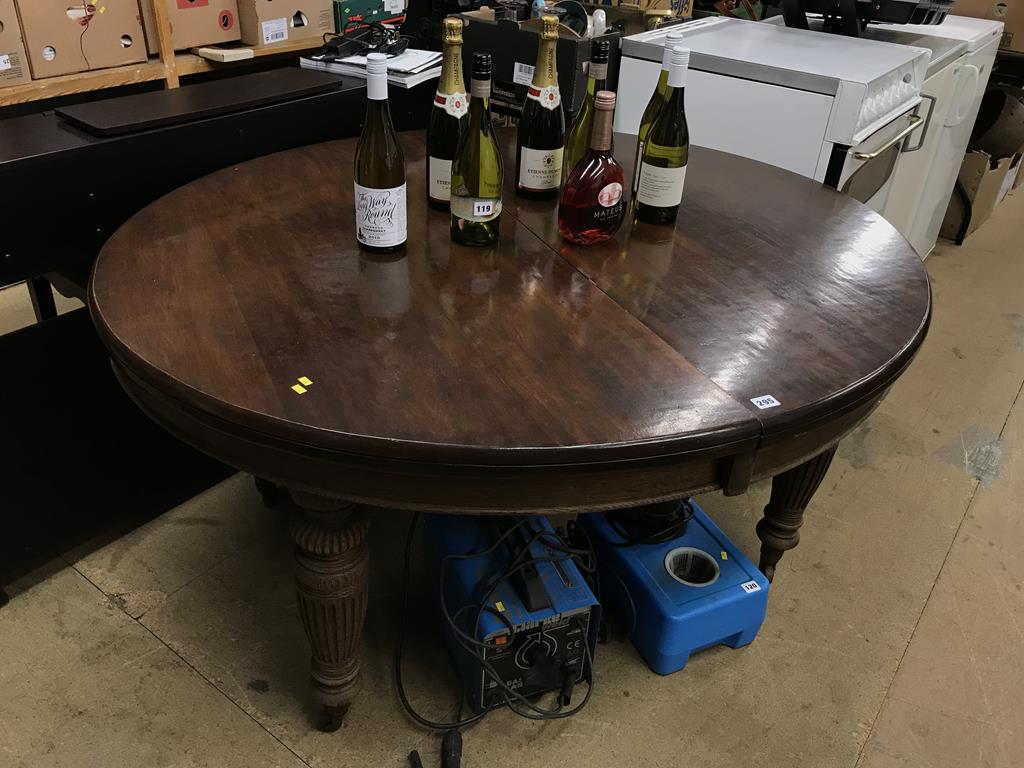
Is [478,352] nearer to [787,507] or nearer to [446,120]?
[446,120]

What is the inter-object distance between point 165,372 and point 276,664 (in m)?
0.81

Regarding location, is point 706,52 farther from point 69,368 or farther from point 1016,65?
point 1016,65

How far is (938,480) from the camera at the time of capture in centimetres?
215

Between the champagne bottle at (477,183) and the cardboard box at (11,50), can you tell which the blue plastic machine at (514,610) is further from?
the cardboard box at (11,50)

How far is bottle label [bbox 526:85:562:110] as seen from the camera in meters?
1.35

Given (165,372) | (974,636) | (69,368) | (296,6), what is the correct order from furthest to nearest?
(296,6)
(974,636)
(69,368)
(165,372)

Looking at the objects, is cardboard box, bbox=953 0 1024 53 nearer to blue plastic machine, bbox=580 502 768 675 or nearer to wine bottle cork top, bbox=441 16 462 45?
blue plastic machine, bbox=580 502 768 675

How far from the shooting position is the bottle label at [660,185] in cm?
136

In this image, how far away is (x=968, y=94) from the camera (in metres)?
2.81

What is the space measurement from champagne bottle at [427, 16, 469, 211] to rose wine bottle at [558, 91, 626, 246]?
0.20m

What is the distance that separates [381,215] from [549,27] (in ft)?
1.28

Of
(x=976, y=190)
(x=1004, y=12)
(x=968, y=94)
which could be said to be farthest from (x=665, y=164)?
(x=1004, y=12)

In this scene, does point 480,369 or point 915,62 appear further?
point 915,62

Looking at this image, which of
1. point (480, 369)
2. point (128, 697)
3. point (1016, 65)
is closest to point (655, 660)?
point (480, 369)
